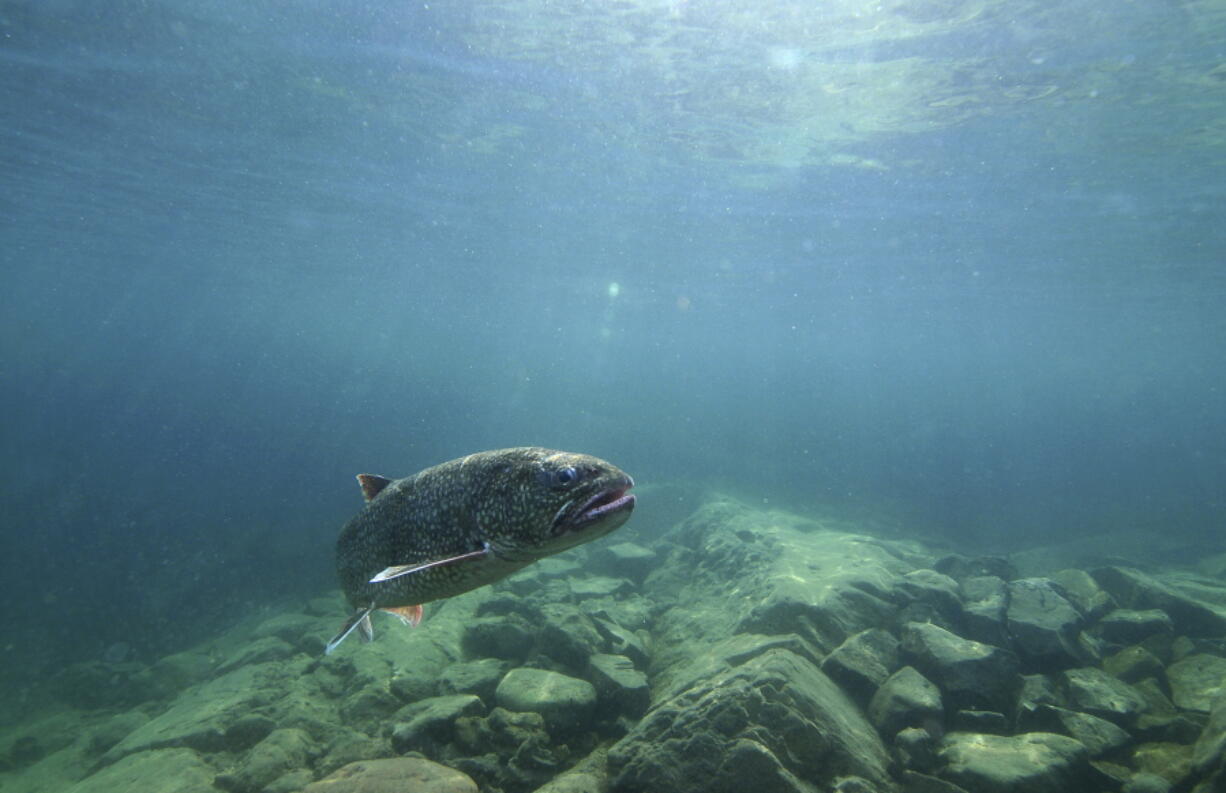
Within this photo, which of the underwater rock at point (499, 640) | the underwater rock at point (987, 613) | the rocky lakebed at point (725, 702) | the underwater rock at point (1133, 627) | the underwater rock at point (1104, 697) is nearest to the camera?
the rocky lakebed at point (725, 702)

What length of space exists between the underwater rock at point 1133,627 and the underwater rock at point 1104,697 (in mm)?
1754

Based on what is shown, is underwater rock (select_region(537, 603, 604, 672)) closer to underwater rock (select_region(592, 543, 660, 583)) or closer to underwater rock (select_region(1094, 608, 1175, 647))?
underwater rock (select_region(592, 543, 660, 583))

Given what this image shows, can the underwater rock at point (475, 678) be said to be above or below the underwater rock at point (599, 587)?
above

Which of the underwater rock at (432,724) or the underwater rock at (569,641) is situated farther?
the underwater rock at (569,641)

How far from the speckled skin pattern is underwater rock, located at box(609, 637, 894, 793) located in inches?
83.1

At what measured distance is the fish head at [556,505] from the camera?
2.87m

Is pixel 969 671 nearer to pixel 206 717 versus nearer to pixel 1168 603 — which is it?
pixel 1168 603

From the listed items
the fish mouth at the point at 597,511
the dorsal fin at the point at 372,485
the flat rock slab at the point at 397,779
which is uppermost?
the fish mouth at the point at 597,511

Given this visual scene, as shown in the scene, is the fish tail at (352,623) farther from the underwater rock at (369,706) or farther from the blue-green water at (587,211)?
the blue-green water at (587,211)

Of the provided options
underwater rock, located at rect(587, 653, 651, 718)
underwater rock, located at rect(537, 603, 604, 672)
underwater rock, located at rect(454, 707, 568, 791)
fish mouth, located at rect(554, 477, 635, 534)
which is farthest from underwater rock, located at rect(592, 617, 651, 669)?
fish mouth, located at rect(554, 477, 635, 534)

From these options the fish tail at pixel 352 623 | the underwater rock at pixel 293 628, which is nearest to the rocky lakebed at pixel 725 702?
the underwater rock at pixel 293 628

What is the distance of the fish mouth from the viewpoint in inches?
112

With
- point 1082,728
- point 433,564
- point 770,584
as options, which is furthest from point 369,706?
point 1082,728

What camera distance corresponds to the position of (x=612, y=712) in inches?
224
